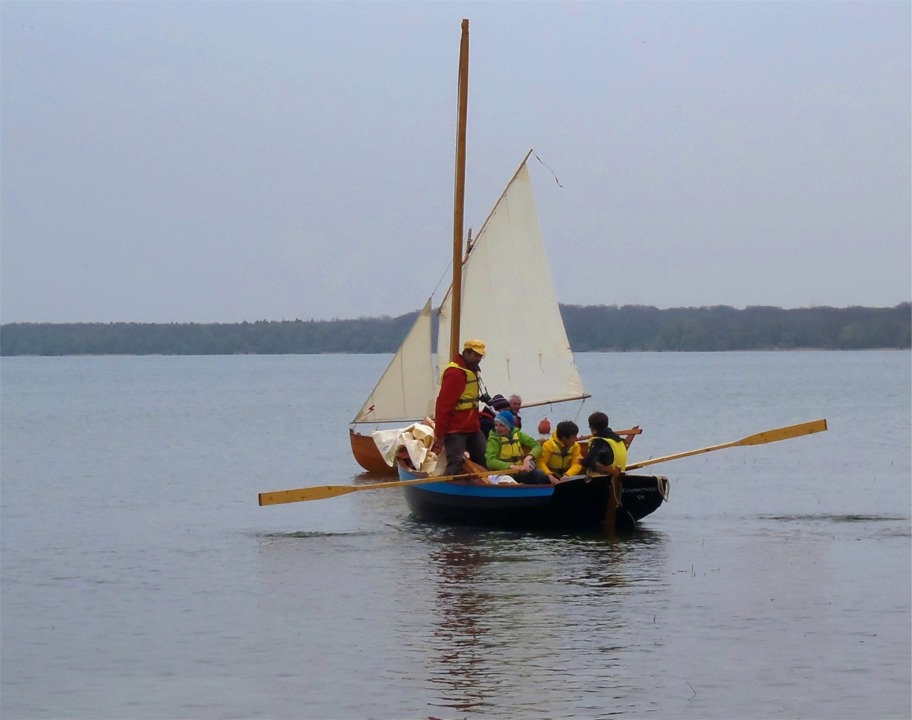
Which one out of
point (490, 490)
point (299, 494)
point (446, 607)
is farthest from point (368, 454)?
point (446, 607)

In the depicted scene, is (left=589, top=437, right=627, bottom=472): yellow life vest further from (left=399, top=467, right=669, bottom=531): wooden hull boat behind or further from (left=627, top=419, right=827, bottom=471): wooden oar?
(left=627, top=419, right=827, bottom=471): wooden oar

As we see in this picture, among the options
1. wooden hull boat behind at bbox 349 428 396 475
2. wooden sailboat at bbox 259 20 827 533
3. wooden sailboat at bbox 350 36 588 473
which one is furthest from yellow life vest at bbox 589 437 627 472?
wooden hull boat behind at bbox 349 428 396 475

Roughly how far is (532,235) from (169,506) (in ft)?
28.1

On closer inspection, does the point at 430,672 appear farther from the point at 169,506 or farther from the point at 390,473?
the point at 390,473

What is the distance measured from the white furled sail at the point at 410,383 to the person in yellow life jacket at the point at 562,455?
385 inches

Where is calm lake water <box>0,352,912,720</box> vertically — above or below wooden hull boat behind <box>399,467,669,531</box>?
below

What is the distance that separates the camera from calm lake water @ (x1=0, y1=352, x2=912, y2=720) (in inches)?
437

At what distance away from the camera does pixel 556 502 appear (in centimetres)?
1788

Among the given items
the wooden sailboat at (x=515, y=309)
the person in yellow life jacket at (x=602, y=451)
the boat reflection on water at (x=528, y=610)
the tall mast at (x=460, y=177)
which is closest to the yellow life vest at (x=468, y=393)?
the person in yellow life jacket at (x=602, y=451)

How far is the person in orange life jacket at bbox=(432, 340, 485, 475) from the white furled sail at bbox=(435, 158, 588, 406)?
6246 mm

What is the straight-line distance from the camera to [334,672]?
11.9 metres

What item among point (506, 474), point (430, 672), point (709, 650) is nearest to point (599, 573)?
point (506, 474)

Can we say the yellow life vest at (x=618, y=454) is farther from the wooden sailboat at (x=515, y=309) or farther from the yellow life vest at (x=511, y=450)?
the wooden sailboat at (x=515, y=309)

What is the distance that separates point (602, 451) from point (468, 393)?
6.18 feet
